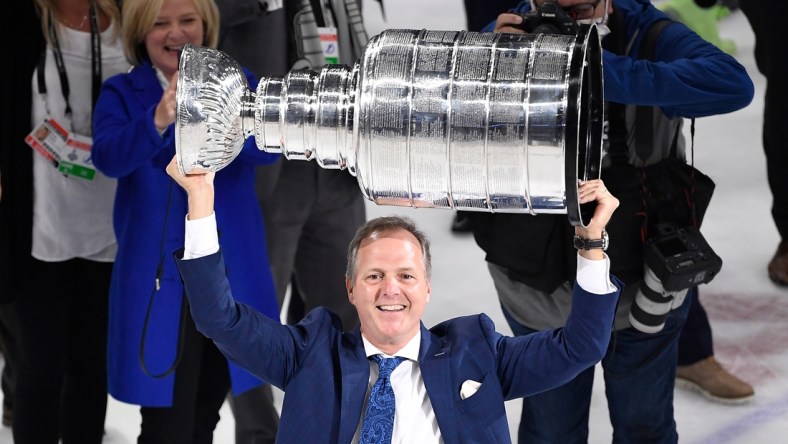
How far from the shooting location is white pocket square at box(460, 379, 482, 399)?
261 cm

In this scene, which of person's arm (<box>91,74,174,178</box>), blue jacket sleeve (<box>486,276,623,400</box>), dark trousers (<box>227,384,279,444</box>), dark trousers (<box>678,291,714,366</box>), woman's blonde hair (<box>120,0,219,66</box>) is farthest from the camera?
dark trousers (<box>678,291,714,366</box>)

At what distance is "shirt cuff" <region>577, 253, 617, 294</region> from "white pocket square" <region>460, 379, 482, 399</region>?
0.92 ft

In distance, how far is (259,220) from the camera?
11.2ft

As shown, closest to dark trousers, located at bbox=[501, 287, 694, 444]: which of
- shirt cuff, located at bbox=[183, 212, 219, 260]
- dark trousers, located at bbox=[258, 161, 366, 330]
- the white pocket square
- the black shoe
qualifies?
the white pocket square

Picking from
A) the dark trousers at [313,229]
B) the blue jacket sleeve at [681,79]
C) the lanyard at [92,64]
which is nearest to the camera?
the blue jacket sleeve at [681,79]

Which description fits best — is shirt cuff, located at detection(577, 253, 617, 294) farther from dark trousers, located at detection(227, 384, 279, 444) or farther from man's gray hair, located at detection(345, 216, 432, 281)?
dark trousers, located at detection(227, 384, 279, 444)

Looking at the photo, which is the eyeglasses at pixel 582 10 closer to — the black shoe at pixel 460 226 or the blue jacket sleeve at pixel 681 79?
the blue jacket sleeve at pixel 681 79

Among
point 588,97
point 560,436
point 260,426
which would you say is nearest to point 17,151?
point 260,426

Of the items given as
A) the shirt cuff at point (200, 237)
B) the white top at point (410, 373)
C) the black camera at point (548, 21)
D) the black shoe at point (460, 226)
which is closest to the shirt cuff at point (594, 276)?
the white top at point (410, 373)

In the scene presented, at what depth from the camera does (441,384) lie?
262cm

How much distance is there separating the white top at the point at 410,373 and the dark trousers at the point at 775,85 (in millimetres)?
2335

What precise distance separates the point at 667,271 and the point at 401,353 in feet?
2.32

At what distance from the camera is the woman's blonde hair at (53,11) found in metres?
3.46

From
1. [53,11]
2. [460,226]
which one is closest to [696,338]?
[460,226]
